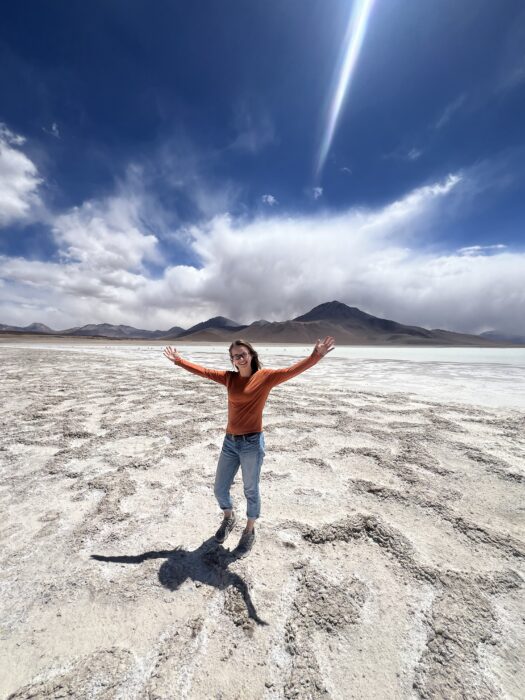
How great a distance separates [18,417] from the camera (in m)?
6.62

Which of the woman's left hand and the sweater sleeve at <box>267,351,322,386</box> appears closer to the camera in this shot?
the sweater sleeve at <box>267,351,322,386</box>

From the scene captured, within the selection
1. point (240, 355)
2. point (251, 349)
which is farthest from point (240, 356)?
point (251, 349)

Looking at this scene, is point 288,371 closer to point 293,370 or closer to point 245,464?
point 293,370

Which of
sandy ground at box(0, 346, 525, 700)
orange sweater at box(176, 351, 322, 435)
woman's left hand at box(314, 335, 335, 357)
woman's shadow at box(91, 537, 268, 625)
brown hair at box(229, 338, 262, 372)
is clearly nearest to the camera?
sandy ground at box(0, 346, 525, 700)

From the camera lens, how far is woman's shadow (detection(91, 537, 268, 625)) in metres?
2.55

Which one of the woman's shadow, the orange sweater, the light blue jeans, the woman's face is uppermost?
the woman's face

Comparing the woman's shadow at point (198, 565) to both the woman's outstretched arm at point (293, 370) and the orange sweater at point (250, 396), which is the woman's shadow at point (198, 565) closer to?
the orange sweater at point (250, 396)

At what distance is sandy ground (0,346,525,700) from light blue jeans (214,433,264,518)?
Answer: 507 millimetres

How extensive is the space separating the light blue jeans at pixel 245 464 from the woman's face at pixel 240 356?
0.68 meters

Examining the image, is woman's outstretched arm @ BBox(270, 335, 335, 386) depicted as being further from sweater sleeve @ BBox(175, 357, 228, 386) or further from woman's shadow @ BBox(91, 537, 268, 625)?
woman's shadow @ BBox(91, 537, 268, 625)

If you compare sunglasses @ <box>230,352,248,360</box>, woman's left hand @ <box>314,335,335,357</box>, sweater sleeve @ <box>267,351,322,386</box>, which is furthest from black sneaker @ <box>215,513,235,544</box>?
woman's left hand @ <box>314,335,335,357</box>

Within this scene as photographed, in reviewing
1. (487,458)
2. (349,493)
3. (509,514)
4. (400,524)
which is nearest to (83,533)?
(349,493)

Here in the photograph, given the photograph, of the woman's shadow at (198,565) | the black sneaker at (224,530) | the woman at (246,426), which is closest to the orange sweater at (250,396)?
the woman at (246,426)

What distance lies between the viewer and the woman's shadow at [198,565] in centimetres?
A: 255
